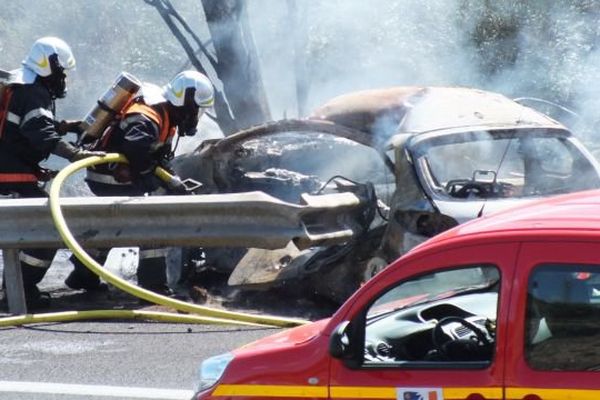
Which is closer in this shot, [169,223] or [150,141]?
[169,223]

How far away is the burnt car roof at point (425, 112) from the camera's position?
7652 millimetres

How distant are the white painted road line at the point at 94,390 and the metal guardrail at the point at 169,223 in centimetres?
154

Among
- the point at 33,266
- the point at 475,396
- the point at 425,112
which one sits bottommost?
the point at 33,266

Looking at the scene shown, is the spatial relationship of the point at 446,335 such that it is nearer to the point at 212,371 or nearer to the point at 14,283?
the point at 212,371

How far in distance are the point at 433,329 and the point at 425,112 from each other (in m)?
4.14

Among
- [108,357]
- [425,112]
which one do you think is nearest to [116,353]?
[108,357]

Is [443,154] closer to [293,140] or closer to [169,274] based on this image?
[293,140]

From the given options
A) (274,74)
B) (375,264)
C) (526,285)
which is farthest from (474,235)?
(274,74)

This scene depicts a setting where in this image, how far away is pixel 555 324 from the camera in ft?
11.1

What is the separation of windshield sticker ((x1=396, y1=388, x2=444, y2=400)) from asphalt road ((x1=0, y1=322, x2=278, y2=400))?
2.23 m

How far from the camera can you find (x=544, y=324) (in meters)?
3.41

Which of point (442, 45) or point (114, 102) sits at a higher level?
point (114, 102)

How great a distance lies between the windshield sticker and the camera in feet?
11.6

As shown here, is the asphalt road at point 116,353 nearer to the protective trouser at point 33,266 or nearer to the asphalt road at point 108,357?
the asphalt road at point 108,357
